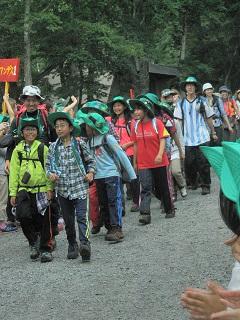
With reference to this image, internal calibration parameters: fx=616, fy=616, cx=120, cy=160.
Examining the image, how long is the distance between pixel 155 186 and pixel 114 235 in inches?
60.3

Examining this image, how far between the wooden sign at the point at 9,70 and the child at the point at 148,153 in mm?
2407

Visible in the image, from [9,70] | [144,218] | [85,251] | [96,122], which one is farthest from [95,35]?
[85,251]

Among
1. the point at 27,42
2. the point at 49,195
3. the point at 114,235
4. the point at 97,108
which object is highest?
the point at 27,42

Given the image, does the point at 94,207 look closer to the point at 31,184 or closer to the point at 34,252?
the point at 34,252

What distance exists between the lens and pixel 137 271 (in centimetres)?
603

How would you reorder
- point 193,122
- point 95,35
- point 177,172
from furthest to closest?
1. point 95,35
2. point 193,122
3. point 177,172

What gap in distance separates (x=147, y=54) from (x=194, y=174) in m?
14.2

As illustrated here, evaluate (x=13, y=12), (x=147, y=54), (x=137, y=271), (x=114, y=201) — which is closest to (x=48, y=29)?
(x=13, y=12)

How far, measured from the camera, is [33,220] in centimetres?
700

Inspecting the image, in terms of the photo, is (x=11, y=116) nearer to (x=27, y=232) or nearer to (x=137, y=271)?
(x=27, y=232)

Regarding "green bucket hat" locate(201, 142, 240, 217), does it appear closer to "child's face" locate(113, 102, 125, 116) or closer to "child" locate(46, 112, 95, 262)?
"child" locate(46, 112, 95, 262)

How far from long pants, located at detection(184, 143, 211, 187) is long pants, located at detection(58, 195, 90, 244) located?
406 centimetres

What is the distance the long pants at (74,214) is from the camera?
21.8 ft

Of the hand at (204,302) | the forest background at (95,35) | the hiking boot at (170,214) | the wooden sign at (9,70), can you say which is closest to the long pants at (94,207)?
the hiking boot at (170,214)
